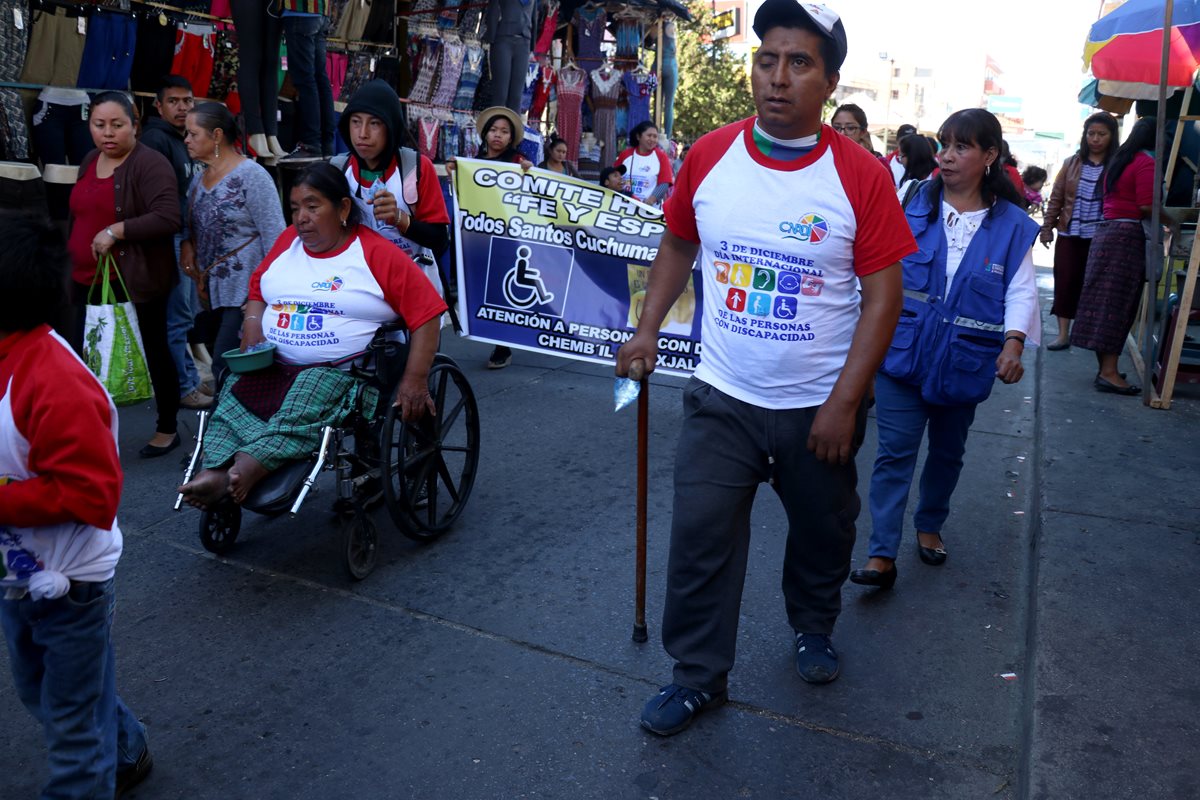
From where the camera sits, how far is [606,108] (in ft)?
50.0

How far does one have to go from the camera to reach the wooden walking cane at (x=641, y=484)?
10.9 ft

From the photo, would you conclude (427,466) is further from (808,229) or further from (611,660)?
(808,229)

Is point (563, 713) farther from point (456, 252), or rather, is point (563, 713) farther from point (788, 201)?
point (456, 252)

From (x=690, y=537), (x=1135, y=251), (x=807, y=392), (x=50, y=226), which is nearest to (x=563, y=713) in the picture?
(x=690, y=537)

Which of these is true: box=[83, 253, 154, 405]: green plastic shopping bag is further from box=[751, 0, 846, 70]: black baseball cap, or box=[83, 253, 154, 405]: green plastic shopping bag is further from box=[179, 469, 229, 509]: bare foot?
box=[751, 0, 846, 70]: black baseball cap

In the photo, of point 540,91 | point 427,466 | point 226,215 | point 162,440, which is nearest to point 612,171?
point 540,91

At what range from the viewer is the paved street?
306 cm

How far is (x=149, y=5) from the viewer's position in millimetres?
8023

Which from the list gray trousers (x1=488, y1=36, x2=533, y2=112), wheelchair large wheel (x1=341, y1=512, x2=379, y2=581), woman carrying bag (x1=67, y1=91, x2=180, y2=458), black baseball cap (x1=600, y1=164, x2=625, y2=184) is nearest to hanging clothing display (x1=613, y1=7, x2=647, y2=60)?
gray trousers (x1=488, y1=36, x2=533, y2=112)

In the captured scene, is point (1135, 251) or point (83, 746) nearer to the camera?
point (83, 746)

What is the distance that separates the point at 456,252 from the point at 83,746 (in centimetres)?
446

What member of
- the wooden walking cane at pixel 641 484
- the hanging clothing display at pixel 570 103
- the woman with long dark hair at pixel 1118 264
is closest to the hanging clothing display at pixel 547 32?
the hanging clothing display at pixel 570 103

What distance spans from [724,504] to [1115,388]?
17.8 feet

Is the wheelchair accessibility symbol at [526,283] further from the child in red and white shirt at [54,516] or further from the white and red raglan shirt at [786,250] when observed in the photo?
the child in red and white shirt at [54,516]
